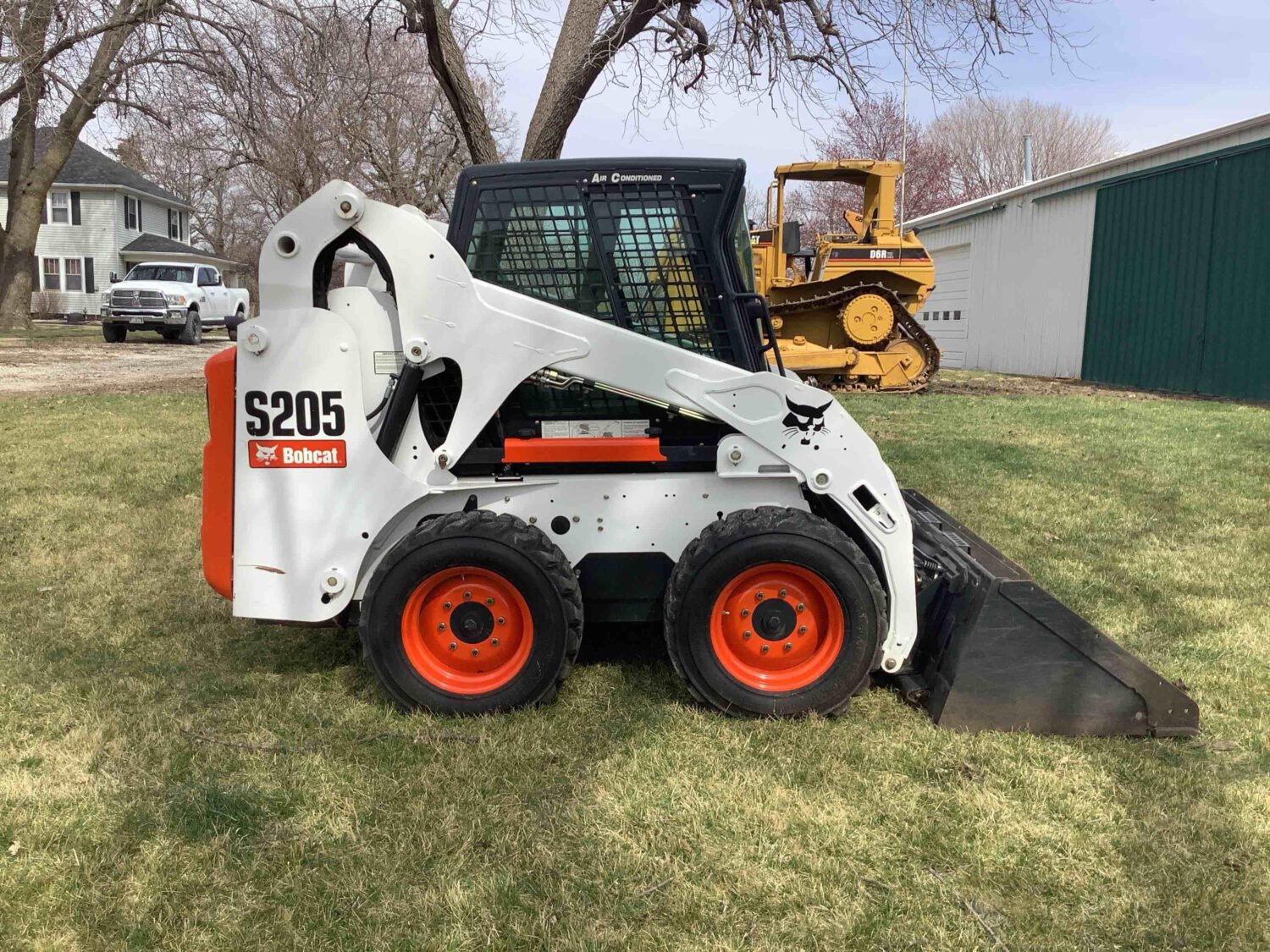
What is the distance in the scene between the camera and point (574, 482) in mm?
3668

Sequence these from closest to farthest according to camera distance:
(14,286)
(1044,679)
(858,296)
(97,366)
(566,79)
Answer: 1. (1044,679)
2. (566,79)
3. (858,296)
4. (97,366)
5. (14,286)

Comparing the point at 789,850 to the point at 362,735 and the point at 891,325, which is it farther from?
the point at 891,325

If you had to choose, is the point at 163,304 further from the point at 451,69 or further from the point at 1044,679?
the point at 1044,679

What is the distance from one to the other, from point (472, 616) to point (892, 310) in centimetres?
1173

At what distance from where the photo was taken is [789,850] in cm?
274

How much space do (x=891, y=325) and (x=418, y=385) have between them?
454 inches

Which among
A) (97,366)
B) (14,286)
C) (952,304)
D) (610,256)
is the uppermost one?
(952,304)

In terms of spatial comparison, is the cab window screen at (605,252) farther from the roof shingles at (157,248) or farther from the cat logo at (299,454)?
the roof shingles at (157,248)

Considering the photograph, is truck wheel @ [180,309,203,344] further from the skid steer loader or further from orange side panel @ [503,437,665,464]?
orange side panel @ [503,437,665,464]

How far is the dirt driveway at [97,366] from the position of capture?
14.0m

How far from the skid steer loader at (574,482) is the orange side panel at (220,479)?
0.01 meters

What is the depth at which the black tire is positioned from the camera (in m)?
3.44

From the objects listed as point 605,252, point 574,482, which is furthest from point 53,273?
point 574,482

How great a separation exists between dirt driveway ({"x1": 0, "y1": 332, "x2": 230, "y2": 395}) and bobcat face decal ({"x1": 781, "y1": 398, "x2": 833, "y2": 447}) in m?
12.4
